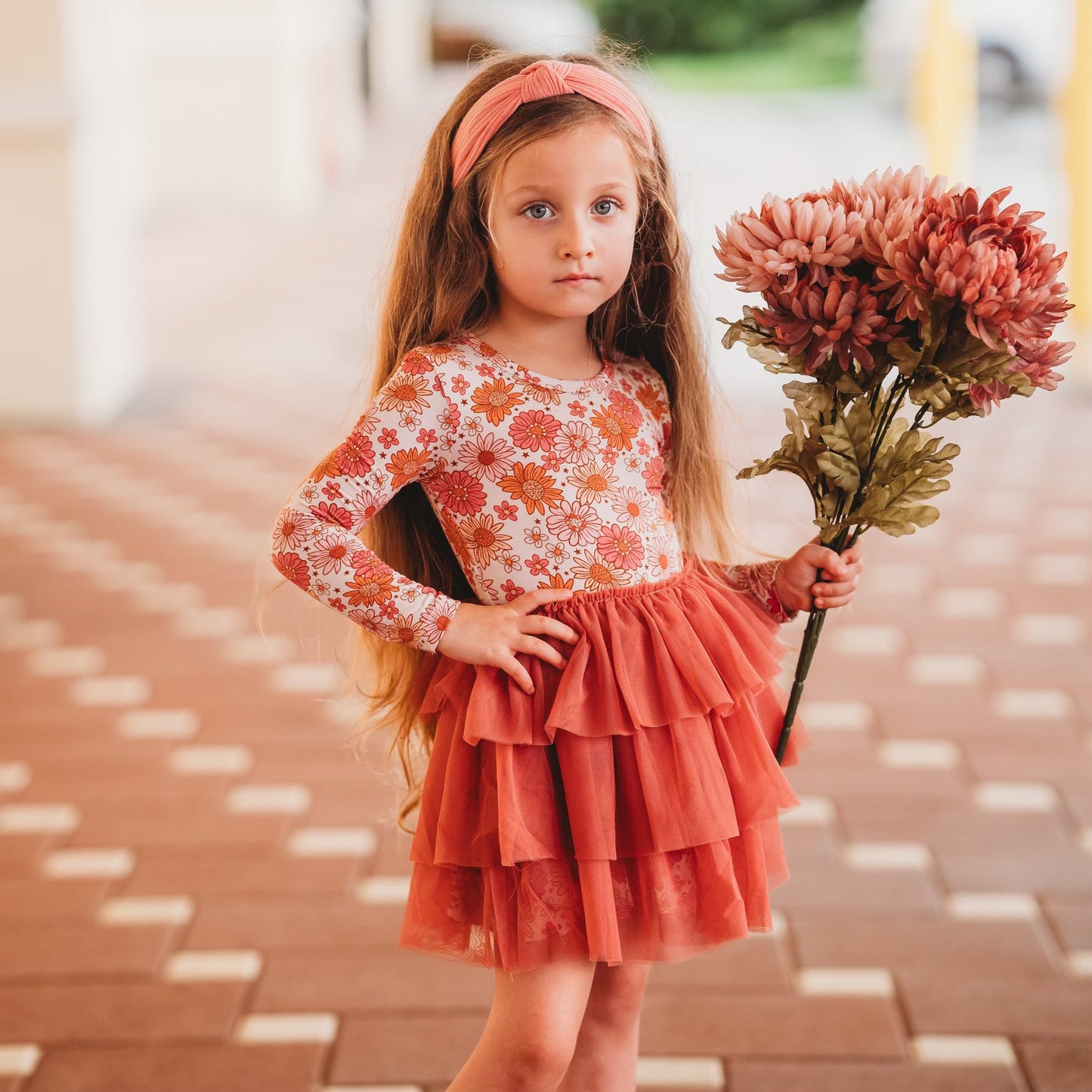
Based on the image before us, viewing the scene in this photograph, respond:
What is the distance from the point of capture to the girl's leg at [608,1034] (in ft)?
5.04

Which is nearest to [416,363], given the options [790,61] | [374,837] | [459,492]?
[459,492]

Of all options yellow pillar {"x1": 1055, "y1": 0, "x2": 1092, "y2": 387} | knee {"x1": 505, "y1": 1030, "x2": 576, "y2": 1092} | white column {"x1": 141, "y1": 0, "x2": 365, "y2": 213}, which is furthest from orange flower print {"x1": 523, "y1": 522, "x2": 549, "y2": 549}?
white column {"x1": 141, "y1": 0, "x2": 365, "y2": 213}

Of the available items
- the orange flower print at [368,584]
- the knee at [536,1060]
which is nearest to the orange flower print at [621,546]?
the orange flower print at [368,584]

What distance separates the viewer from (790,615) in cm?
153

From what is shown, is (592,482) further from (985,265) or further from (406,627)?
(985,265)

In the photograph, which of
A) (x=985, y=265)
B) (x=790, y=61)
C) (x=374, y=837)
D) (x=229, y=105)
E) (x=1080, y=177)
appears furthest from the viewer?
(x=790, y=61)

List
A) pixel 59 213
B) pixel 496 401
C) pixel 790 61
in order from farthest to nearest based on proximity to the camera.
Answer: pixel 790 61 → pixel 59 213 → pixel 496 401

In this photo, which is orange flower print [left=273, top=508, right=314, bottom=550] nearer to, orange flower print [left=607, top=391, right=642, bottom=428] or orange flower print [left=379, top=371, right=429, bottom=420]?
orange flower print [left=379, top=371, right=429, bottom=420]

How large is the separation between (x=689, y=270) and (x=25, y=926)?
1537mm

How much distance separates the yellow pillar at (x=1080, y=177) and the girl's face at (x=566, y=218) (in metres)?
4.70

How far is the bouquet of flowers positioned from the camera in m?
1.19

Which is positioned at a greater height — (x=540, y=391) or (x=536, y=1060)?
(x=540, y=391)

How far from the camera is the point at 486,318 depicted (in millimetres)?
1428

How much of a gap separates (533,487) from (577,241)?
237 mm
